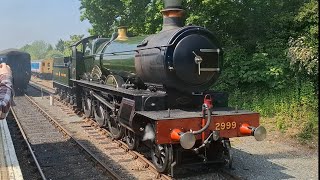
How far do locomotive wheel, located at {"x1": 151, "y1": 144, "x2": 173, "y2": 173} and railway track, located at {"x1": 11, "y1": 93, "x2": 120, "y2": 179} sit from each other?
0.87 meters

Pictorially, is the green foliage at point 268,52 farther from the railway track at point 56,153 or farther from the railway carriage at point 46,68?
the railway carriage at point 46,68

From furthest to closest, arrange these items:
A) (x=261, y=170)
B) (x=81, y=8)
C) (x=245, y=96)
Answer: (x=81, y=8), (x=245, y=96), (x=261, y=170)

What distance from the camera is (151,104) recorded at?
23.0 feet

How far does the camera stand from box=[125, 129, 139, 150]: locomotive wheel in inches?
325

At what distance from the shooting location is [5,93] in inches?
161

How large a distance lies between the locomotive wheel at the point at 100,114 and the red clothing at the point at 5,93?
20.5ft

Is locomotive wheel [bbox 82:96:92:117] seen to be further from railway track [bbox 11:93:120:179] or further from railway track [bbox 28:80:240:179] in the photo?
railway track [bbox 11:93:120:179]

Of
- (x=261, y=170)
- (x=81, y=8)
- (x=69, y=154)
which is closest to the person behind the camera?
(x=261, y=170)

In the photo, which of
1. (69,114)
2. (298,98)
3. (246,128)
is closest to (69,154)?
(246,128)

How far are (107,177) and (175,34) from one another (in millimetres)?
2965

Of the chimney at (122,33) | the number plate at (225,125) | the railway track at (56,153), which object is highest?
the chimney at (122,33)

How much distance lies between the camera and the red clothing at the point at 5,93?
401 cm

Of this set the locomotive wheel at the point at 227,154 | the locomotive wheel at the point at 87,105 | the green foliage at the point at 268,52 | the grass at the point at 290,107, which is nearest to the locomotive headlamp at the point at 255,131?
the locomotive wheel at the point at 227,154

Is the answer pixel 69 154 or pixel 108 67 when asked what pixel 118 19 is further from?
pixel 69 154
